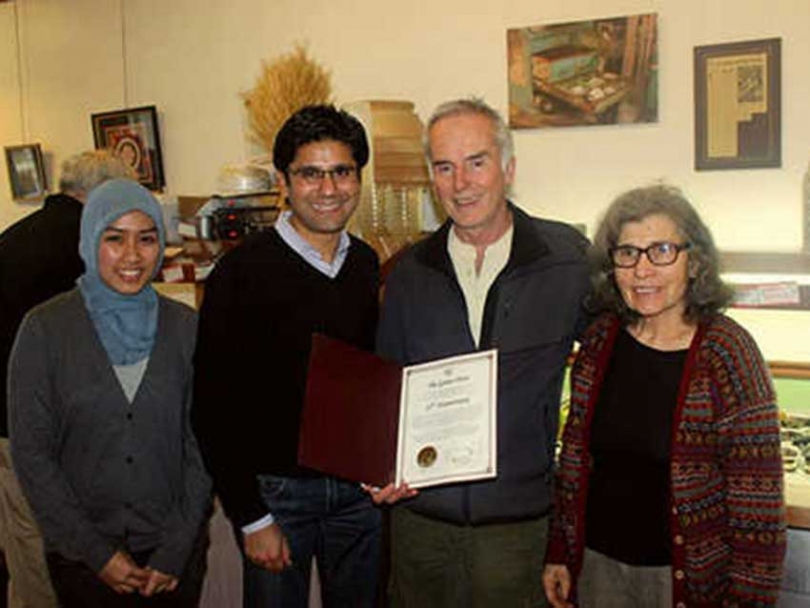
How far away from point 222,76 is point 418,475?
111 inches

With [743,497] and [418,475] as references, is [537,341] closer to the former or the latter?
[418,475]

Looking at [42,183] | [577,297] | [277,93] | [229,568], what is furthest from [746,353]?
[42,183]

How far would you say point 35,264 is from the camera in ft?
9.97

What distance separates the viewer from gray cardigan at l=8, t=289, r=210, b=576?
1.91m

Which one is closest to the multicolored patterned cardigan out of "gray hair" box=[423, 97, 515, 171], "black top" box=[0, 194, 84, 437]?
"gray hair" box=[423, 97, 515, 171]

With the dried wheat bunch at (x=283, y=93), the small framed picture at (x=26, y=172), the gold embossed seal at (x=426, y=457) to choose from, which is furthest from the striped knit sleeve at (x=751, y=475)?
the small framed picture at (x=26, y=172)

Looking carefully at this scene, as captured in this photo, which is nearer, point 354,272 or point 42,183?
point 354,272

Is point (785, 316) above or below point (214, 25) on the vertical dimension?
below

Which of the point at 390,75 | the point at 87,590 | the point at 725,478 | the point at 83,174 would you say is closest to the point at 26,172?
the point at 83,174

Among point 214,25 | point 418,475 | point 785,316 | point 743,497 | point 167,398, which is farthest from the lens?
point 214,25

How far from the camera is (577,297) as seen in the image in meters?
1.97

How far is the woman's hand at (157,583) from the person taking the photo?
201 cm

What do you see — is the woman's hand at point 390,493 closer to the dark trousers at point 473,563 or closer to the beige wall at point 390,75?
the dark trousers at point 473,563

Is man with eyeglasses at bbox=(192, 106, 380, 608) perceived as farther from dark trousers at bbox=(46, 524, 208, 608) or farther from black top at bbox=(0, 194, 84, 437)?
black top at bbox=(0, 194, 84, 437)
